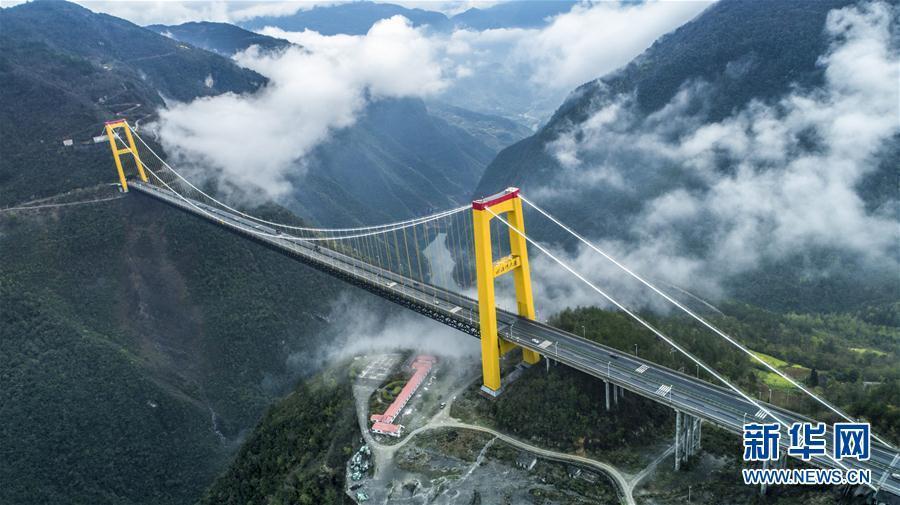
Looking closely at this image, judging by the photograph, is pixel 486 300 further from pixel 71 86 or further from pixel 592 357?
pixel 71 86

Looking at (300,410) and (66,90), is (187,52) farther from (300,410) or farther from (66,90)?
(300,410)

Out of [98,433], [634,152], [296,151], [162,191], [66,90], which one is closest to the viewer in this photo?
[98,433]

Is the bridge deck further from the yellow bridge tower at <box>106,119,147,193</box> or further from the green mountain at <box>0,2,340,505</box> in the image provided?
the yellow bridge tower at <box>106,119,147,193</box>

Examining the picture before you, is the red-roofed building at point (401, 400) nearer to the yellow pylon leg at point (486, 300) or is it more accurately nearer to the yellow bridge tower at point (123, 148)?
the yellow pylon leg at point (486, 300)

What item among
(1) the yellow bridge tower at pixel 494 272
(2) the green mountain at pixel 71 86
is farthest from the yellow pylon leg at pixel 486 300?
(2) the green mountain at pixel 71 86

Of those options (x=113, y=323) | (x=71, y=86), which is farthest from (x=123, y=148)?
(x=113, y=323)

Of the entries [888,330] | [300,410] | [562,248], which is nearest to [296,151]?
[562,248]
